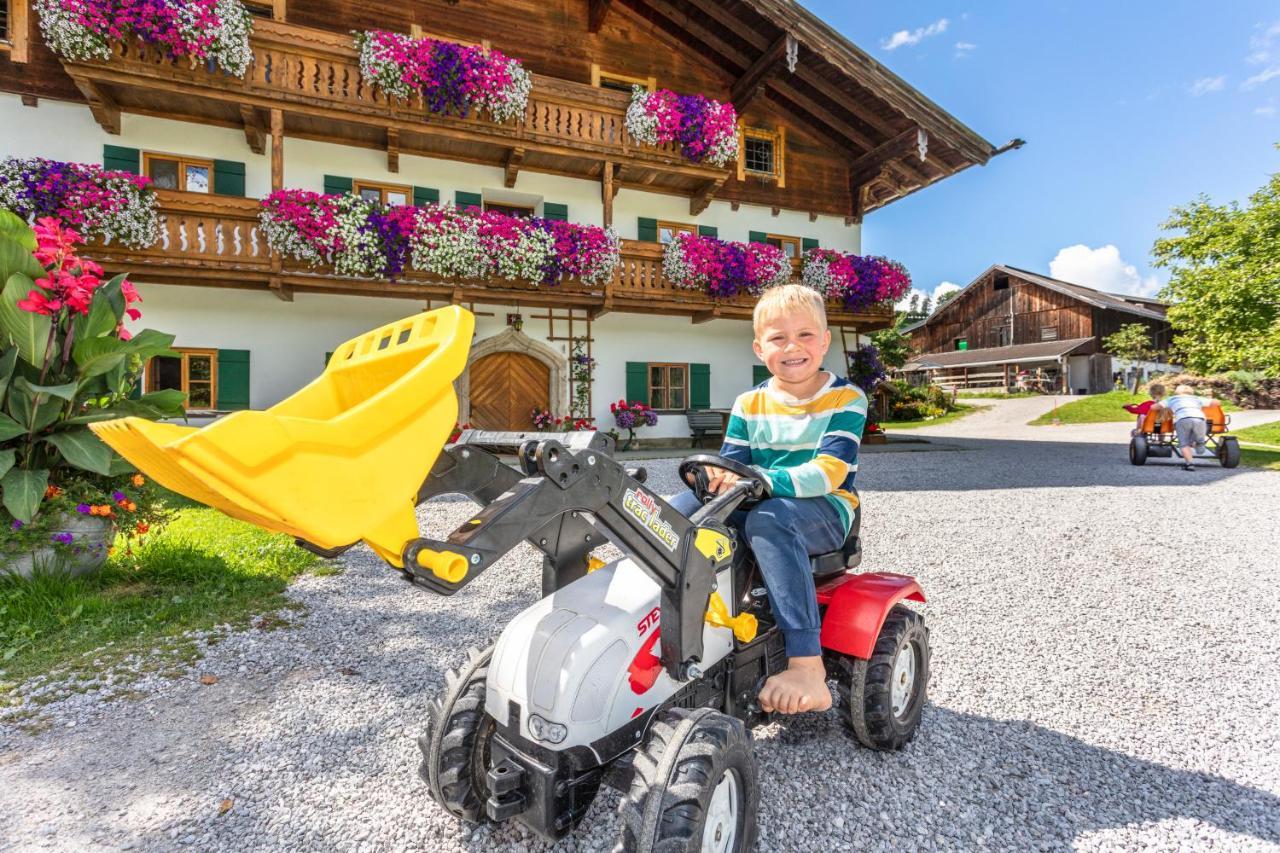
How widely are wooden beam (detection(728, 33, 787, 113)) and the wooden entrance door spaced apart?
8.22 meters

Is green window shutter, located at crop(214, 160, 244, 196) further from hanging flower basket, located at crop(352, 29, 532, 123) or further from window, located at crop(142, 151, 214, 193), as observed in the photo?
hanging flower basket, located at crop(352, 29, 532, 123)

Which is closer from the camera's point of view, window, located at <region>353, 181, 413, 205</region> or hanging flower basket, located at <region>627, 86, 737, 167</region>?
window, located at <region>353, 181, 413, 205</region>

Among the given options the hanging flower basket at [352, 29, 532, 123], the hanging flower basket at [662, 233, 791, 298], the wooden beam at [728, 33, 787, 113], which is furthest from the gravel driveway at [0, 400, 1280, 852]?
the wooden beam at [728, 33, 787, 113]

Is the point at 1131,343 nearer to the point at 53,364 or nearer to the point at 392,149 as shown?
the point at 392,149

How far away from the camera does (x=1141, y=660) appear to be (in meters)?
3.34

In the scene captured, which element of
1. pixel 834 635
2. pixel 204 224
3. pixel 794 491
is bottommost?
pixel 834 635

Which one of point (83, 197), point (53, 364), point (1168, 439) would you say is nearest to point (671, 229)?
point (83, 197)

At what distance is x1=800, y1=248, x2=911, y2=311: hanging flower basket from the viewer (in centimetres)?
1441

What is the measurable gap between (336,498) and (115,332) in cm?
455

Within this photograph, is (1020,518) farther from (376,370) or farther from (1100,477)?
(376,370)

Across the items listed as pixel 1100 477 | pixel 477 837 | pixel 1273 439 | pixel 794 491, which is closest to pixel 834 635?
pixel 794 491

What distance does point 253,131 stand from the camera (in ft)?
35.7

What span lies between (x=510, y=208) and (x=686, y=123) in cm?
427

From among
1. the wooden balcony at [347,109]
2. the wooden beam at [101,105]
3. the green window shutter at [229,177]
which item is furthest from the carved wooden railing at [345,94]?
the green window shutter at [229,177]
